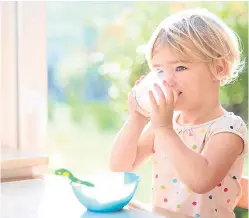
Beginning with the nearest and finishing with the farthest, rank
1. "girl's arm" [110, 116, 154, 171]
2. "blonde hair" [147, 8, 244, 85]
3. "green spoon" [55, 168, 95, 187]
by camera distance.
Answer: "green spoon" [55, 168, 95, 187] < "blonde hair" [147, 8, 244, 85] < "girl's arm" [110, 116, 154, 171]

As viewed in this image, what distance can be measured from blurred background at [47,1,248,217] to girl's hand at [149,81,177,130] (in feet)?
3.37

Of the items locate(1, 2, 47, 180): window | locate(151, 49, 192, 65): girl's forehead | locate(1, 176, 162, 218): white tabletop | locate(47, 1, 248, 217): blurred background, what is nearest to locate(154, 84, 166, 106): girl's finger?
locate(151, 49, 192, 65): girl's forehead

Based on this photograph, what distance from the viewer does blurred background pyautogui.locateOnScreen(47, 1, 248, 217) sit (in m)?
2.17

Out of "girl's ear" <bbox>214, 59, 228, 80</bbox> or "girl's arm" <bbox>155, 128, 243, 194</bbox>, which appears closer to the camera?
"girl's arm" <bbox>155, 128, 243, 194</bbox>

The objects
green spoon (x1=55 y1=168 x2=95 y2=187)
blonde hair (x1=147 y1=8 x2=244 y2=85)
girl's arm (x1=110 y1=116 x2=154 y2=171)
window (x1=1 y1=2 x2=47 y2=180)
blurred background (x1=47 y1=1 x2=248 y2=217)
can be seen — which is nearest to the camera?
green spoon (x1=55 y1=168 x2=95 y2=187)

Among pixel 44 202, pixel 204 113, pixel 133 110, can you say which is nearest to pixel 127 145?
pixel 133 110

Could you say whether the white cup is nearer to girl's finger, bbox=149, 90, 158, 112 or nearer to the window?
girl's finger, bbox=149, 90, 158, 112

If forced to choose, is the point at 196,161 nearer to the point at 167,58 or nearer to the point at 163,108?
the point at 163,108

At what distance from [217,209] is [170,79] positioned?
32 centimetres

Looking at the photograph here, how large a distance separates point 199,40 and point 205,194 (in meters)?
0.35

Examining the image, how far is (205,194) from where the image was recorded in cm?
125

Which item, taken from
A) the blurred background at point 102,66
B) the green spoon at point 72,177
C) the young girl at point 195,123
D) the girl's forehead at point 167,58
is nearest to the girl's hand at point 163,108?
the young girl at point 195,123

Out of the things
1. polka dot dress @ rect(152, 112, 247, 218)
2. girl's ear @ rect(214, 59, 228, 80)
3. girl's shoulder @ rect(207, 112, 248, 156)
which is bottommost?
polka dot dress @ rect(152, 112, 247, 218)

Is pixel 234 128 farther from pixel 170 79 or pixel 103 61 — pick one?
pixel 103 61
